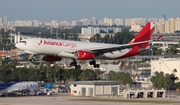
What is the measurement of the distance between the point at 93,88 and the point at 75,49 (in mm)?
53477

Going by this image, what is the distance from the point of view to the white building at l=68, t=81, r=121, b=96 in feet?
459

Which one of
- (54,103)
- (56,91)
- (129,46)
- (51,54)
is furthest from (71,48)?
(56,91)

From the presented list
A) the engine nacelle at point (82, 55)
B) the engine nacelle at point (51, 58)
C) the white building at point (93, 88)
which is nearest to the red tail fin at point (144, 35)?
the engine nacelle at point (82, 55)

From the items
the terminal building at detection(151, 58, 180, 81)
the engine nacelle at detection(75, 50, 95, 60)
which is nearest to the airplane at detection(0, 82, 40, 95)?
the terminal building at detection(151, 58, 180, 81)

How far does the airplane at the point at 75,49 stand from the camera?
84.5 metres

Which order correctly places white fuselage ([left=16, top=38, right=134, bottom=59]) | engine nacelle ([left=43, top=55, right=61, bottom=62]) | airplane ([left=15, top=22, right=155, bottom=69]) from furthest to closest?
engine nacelle ([left=43, top=55, right=61, bottom=62]) < airplane ([left=15, top=22, right=155, bottom=69]) < white fuselage ([left=16, top=38, right=134, bottom=59])

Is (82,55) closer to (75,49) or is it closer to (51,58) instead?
(75,49)

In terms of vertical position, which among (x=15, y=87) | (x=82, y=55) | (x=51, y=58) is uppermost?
(x=82, y=55)

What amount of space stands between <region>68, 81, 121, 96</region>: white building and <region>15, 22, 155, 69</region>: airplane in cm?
4594

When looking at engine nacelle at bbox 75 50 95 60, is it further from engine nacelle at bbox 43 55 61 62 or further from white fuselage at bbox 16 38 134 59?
engine nacelle at bbox 43 55 61 62

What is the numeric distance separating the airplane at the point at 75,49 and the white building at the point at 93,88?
4594cm

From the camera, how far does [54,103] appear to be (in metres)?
110

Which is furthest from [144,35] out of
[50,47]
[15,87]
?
[15,87]

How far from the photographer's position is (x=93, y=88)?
140 metres
